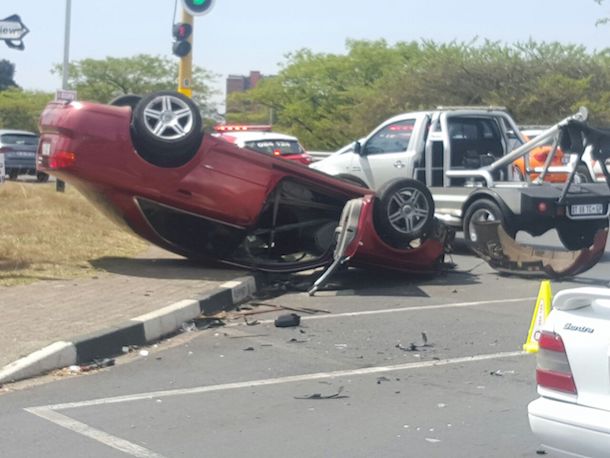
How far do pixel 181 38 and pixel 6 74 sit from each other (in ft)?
271

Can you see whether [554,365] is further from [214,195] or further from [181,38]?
[181,38]

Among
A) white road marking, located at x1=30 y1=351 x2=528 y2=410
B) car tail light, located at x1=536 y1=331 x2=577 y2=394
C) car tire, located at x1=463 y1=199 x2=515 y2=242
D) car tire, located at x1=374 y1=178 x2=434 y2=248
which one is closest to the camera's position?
car tail light, located at x1=536 y1=331 x2=577 y2=394

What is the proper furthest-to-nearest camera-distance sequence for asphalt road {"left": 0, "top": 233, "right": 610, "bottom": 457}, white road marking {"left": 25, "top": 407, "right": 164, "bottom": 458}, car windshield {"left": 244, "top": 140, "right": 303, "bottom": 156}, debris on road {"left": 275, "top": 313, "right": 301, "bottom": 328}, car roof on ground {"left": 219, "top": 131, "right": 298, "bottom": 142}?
car windshield {"left": 244, "top": 140, "right": 303, "bottom": 156}, car roof on ground {"left": 219, "top": 131, "right": 298, "bottom": 142}, debris on road {"left": 275, "top": 313, "right": 301, "bottom": 328}, asphalt road {"left": 0, "top": 233, "right": 610, "bottom": 457}, white road marking {"left": 25, "top": 407, "right": 164, "bottom": 458}

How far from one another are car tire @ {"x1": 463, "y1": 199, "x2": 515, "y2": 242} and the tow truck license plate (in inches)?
31.8

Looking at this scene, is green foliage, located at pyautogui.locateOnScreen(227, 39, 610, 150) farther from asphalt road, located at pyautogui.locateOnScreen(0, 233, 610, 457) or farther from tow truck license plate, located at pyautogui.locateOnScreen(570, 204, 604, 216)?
asphalt road, located at pyautogui.locateOnScreen(0, 233, 610, 457)

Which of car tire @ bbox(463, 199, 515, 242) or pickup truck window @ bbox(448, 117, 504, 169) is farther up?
pickup truck window @ bbox(448, 117, 504, 169)

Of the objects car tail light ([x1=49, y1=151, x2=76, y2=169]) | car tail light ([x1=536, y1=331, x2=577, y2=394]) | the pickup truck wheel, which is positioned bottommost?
the pickup truck wheel

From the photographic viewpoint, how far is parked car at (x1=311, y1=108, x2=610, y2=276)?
41.8ft

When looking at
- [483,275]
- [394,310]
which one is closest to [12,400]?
[394,310]

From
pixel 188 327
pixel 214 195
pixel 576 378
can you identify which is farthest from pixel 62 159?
pixel 576 378

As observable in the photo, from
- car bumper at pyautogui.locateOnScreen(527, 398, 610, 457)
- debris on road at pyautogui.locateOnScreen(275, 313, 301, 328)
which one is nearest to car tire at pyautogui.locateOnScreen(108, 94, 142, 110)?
debris on road at pyautogui.locateOnScreen(275, 313, 301, 328)

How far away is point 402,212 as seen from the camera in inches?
483

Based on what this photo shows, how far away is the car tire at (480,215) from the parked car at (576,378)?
8185 millimetres

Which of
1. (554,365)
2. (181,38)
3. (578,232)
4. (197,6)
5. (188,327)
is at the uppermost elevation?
(197,6)
